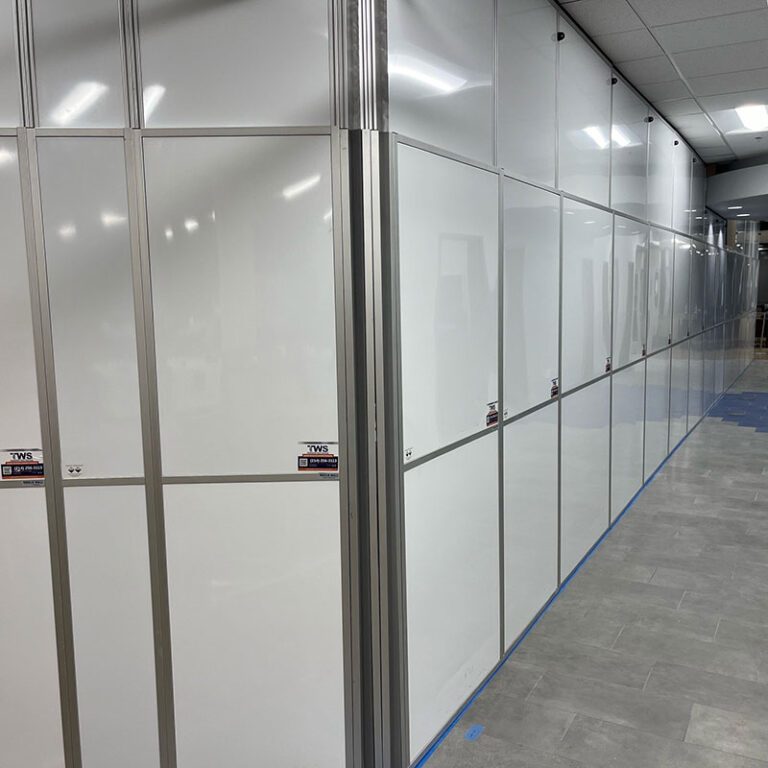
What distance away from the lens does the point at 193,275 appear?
2.57 m

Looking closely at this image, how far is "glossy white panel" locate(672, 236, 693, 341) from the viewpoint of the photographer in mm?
8023

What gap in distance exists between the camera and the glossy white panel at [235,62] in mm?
2465

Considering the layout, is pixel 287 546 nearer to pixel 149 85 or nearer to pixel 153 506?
pixel 153 506

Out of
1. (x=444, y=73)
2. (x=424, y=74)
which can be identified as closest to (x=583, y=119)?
(x=444, y=73)

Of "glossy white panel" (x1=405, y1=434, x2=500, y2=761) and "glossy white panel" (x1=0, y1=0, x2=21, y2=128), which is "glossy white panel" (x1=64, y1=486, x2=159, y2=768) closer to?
"glossy white panel" (x1=405, y1=434, x2=500, y2=761)

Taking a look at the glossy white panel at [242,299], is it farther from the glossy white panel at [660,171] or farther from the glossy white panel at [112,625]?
the glossy white panel at [660,171]

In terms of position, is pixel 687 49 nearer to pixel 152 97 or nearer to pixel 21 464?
pixel 152 97

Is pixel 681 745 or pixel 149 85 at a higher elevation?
pixel 149 85

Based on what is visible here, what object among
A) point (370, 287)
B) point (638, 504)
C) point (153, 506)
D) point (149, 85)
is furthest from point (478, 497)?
point (638, 504)

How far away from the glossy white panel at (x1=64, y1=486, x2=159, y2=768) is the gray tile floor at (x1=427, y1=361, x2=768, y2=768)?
1233 mm

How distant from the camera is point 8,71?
7.93ft

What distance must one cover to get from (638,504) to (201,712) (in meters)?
4.78

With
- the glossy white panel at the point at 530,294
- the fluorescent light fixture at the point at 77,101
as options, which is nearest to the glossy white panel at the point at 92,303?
the fluorescent light fixture at the point at 77,101

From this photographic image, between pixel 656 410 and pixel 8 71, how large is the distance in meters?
6.56
